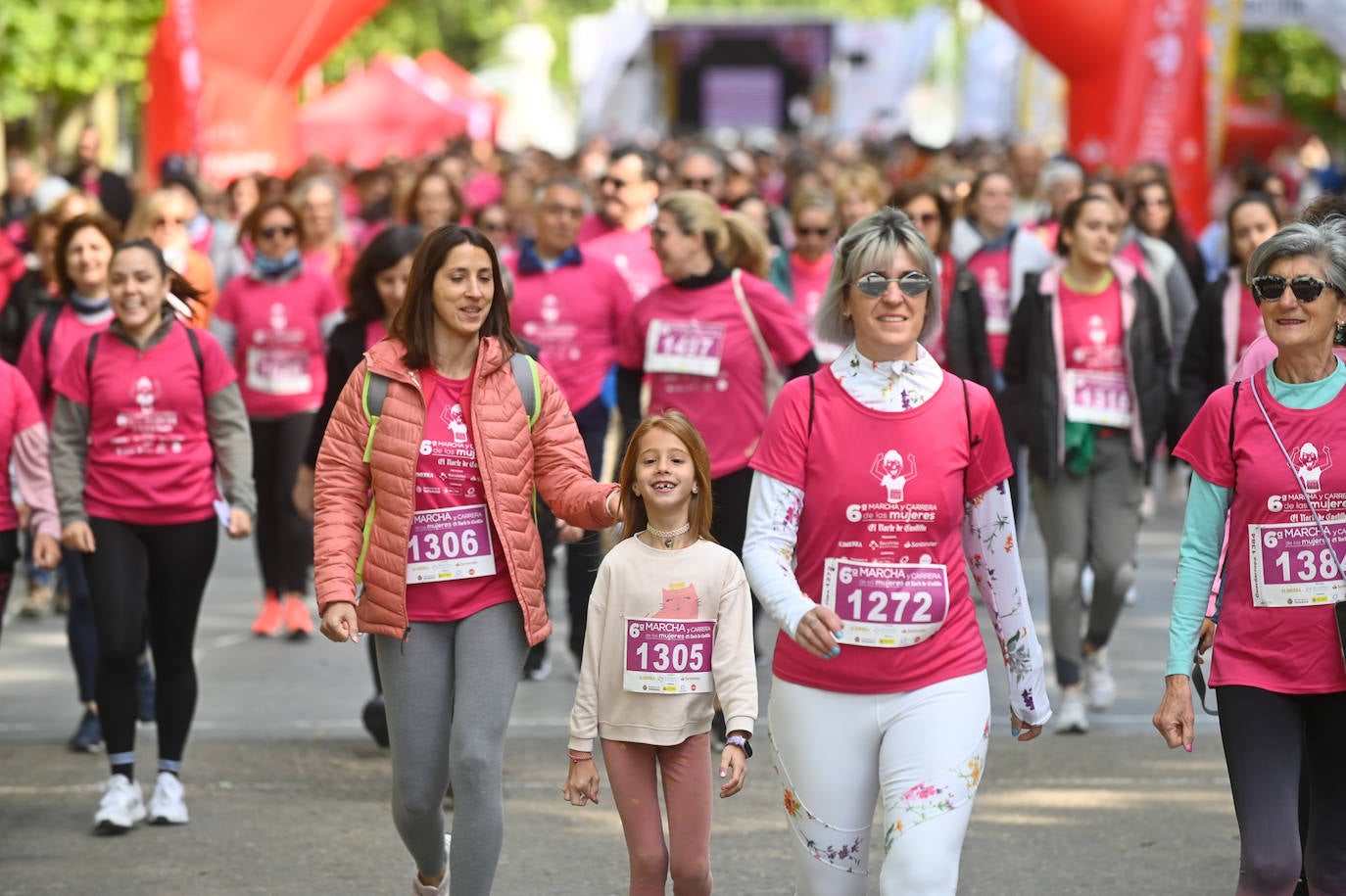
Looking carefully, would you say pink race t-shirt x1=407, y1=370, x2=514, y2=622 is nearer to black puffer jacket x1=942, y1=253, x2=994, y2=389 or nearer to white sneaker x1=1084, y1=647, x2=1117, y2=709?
black puffer jacket x1=942, y1=253, x2=994, y2=389

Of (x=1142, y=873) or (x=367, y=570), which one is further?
(x=1142, y=873)

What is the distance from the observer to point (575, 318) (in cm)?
949

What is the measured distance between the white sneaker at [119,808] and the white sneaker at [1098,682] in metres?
3.81

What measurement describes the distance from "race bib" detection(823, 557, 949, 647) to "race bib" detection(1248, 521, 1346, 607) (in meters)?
0.71

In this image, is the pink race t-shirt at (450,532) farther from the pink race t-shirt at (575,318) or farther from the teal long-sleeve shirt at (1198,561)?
the pink race t-shirt at (575,318)

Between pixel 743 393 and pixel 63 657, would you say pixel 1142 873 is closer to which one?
pixel 743 393

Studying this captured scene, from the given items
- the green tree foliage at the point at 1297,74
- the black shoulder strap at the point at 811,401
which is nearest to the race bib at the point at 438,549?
the black shoulder strap at the point at 811,401

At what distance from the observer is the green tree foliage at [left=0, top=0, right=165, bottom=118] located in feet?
102

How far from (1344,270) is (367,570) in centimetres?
242

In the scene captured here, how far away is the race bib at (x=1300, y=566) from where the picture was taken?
4.82 meters

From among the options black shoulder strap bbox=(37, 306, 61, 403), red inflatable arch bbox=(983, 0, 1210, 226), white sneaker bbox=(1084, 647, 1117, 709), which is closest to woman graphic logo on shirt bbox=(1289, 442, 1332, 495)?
white sneaker bbox=(1084, 647, 1117, 709)

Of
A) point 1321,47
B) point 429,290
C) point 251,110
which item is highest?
point 1321,47

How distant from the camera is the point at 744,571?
506 cm

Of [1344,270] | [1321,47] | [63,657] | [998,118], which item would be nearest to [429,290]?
[1344,270]
